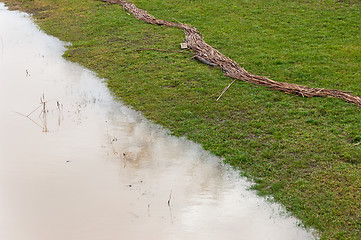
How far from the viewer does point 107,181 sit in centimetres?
919

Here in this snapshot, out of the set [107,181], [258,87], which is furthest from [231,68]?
[107,181]

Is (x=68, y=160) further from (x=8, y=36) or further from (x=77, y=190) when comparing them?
(x=8, y=36)

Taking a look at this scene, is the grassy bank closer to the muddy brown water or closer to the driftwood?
the driftwood

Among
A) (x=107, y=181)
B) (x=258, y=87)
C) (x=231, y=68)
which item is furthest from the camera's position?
(x=231, y=68)

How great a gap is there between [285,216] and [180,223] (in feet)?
6.74

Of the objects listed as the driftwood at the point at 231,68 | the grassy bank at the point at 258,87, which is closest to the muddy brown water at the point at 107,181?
the grassy bank at the point at 258,87

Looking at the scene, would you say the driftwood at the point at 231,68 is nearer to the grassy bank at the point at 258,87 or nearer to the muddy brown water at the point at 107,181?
the grassy bank at the point at 258,87

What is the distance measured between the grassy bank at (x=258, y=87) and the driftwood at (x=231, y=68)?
303 millimetres

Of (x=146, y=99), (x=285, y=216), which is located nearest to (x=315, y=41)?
(x=146, y=99)

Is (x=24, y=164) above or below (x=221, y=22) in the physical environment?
below

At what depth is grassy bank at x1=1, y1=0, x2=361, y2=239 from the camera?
875 cm

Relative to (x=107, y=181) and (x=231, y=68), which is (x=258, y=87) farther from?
(x=107, y=181)

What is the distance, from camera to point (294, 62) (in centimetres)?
1455

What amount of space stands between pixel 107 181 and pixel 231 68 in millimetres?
6800
